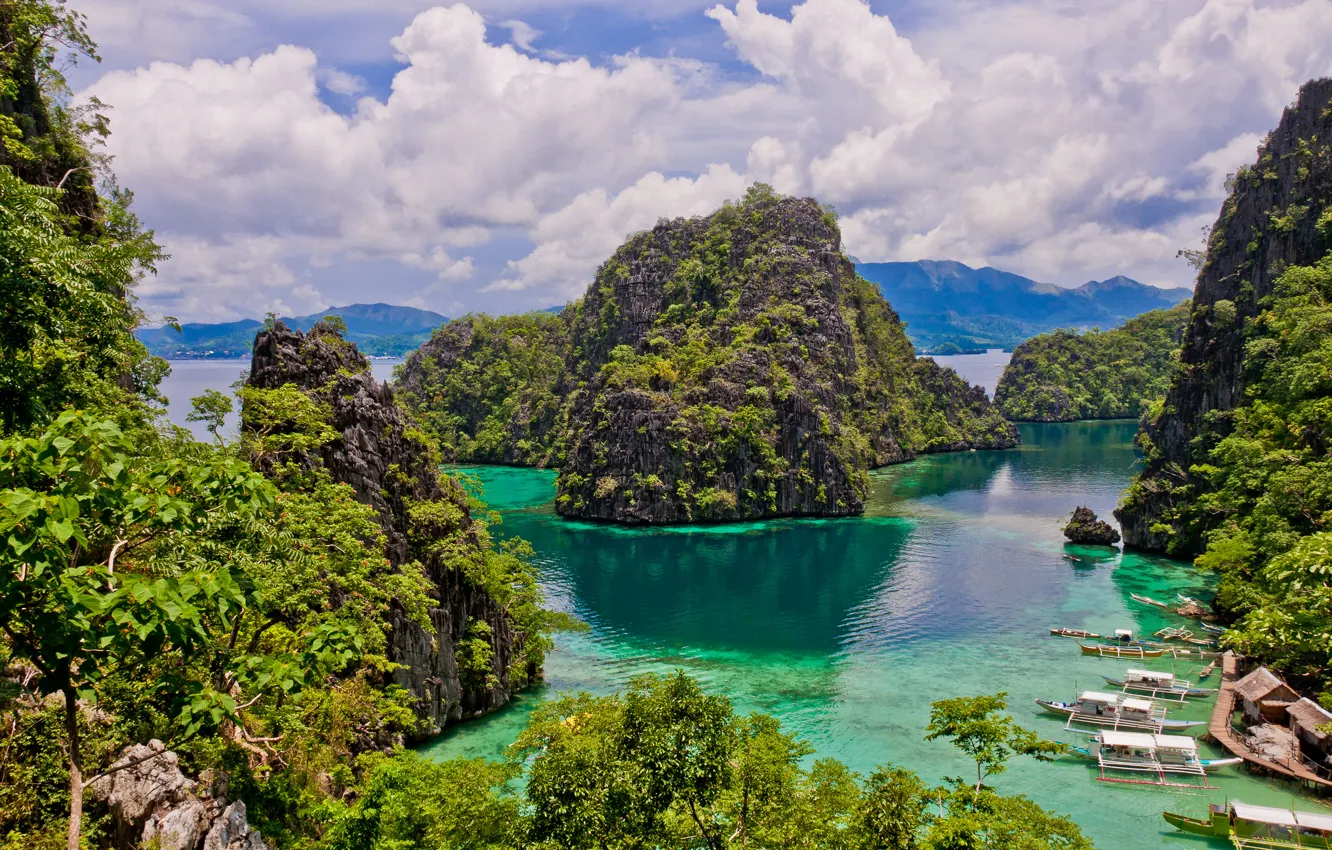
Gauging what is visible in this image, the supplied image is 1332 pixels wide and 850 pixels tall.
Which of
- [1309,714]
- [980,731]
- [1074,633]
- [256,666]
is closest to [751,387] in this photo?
[1074,633]

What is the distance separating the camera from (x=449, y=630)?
24.9 metres

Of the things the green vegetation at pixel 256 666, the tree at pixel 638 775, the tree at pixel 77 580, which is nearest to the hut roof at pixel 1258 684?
the green vegetation at pixel 256 666

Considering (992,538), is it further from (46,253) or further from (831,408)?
(46,253)

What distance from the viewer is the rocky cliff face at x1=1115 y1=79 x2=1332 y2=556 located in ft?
156

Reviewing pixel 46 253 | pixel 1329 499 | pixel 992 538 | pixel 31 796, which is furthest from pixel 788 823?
pixel 992 538

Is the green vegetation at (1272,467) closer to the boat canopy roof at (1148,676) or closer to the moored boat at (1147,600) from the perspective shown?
the boat canopy roof at (1148,676)

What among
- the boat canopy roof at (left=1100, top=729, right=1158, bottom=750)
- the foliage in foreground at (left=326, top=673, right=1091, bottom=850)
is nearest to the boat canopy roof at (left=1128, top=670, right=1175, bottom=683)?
the boat canopy roof at (left=1100, top=729, right=1158, bottom=750)

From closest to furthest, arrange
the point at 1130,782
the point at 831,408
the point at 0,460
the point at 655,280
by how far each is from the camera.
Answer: the point at 0,460 → the point at 1130,782 → the point at 831,408 → the point at 655,280

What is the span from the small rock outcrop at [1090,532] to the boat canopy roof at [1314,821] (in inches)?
1387

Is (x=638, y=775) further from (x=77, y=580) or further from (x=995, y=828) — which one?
(x=77, y=580)

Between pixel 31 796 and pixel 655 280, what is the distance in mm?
90277

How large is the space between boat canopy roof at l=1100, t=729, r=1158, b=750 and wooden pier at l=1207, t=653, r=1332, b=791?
2659 millimetres

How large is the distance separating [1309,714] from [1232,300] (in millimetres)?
39812

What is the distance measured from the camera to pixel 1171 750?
2369 centimetres
